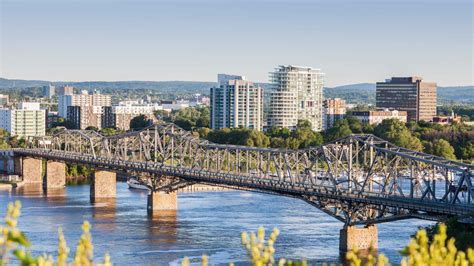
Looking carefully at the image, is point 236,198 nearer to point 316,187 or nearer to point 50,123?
point 316,187

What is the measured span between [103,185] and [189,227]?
2347 centimetres

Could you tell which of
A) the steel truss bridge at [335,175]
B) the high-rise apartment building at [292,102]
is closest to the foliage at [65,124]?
the high-rise apartment building at [292,102]

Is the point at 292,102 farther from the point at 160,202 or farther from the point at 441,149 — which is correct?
the point at 160,202

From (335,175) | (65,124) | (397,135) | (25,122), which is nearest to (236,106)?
(65,124)

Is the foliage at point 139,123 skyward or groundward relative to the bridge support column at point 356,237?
skyward

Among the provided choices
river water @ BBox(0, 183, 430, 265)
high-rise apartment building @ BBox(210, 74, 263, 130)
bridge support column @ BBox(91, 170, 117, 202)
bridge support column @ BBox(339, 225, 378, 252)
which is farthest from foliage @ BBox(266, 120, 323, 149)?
bridge support column @ BBox(339, 225, 378, 252)

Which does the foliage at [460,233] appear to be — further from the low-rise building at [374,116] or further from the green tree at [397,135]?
the low-rise building at [374,116]

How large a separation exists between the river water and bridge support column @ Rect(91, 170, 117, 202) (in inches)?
42.2

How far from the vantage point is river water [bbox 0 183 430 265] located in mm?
49969

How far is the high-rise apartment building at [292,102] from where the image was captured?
178625mm

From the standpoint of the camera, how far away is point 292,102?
7141 inches

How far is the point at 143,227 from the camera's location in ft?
A: 202

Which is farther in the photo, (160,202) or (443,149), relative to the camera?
(443,149)

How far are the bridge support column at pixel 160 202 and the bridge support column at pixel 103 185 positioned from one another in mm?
9094
